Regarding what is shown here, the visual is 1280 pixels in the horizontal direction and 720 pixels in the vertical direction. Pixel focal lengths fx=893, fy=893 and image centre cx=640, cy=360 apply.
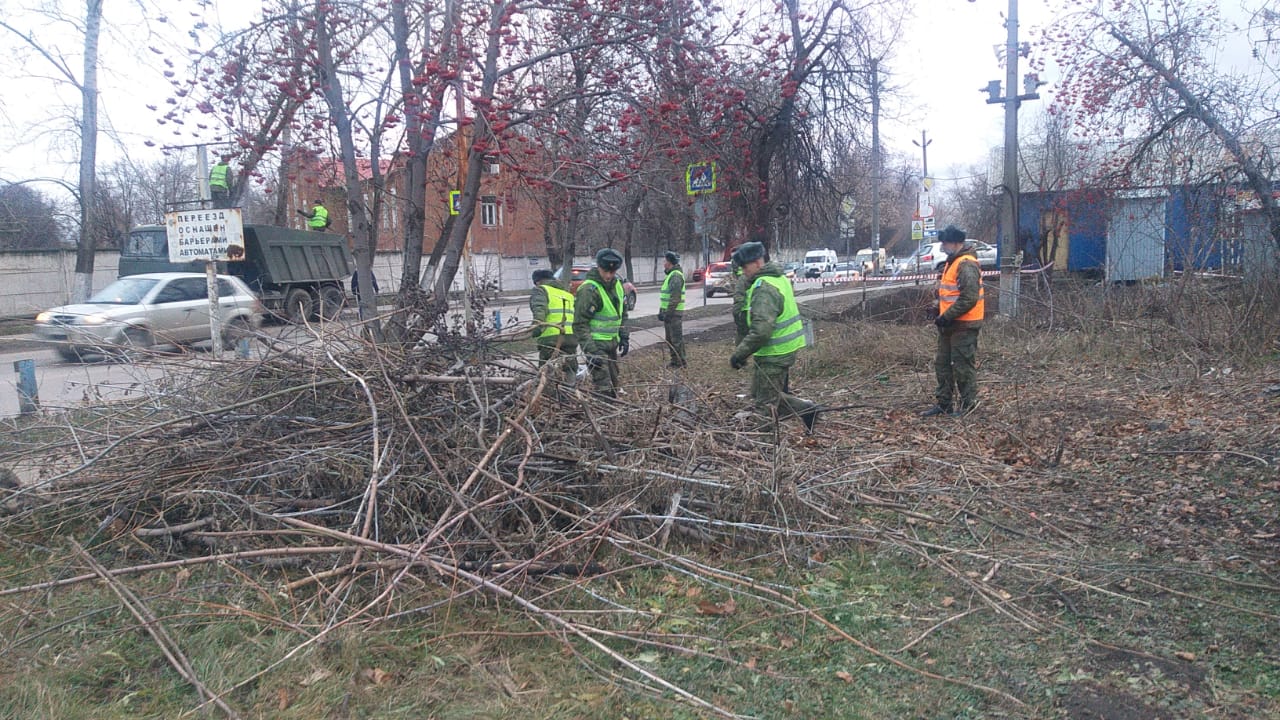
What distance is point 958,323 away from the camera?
24.8 ft

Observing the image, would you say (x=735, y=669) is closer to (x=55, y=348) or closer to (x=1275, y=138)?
(x=1275, y=138)

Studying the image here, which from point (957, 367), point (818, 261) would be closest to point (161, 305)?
point (957, 367)

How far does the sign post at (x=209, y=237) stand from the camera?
9.22 meters

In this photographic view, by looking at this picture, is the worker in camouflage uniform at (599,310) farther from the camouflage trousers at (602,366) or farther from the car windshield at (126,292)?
the car windshield at (126,292)

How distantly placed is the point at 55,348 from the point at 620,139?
10.2m

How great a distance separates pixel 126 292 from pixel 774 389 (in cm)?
1245

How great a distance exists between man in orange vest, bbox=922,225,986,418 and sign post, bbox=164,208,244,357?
6.81 metres

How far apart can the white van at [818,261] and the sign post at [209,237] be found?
38364mm

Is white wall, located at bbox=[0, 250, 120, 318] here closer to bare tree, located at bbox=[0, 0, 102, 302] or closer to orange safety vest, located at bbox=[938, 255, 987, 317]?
bare tree, located at bbox=[0, 0, 102, 302]

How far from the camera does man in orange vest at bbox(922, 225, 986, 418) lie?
743 centimetres

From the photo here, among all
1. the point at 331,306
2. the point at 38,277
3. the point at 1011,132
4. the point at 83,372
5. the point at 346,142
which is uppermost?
the point at 1011,132

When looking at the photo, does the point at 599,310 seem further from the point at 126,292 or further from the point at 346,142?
the point at 126,292

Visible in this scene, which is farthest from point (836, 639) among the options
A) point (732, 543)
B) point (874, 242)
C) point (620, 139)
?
point (874, 242)

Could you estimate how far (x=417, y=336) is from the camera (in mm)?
5906
